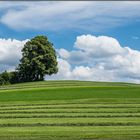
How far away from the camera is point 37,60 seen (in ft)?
368

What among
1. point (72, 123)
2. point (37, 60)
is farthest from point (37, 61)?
point (72, 123)

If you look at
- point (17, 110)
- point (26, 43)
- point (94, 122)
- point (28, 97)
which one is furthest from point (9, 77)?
point (94, 122)

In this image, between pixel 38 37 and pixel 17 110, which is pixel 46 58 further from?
pixel 17 110

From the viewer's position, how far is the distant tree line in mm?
112500

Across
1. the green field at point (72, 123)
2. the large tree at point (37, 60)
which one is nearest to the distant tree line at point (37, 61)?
the large tree at point (37, 60)

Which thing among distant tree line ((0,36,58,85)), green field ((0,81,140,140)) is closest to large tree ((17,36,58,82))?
distant tree line ((0,36,58,85))

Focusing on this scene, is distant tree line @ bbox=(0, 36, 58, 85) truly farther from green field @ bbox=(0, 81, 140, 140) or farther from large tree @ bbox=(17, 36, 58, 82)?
green field @ bbox=(0, 81, 140, 140)

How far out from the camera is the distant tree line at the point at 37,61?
112 metres

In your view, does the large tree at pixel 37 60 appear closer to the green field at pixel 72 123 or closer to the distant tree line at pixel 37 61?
the distant tree line at pixel 37 61

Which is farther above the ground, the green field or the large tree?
the large tree

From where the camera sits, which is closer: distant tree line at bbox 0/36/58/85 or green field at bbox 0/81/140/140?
green field at bbox 0/81/140/140

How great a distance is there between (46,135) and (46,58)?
3350 inches

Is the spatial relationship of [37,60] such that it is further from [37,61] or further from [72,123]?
[72,123]

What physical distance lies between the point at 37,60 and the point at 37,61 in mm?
501
